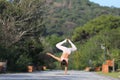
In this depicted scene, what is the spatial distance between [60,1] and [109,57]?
8104 cm

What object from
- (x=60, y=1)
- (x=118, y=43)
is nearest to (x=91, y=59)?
(x=118, y=43)

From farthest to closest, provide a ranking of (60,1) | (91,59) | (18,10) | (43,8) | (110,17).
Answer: (60,1) → (110,17) → (91,59) → (43,8) → (18,10)

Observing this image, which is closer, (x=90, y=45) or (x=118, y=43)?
(x=118, y=43)

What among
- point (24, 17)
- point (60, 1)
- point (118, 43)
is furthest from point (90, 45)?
point (60, 1)

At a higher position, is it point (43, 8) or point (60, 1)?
point (60, 1)

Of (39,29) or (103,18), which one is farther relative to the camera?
(103,18)

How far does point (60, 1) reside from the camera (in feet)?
478

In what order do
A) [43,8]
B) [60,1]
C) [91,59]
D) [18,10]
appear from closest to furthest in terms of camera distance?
[18,10]
[43,8]
[91,59]
[60,1]

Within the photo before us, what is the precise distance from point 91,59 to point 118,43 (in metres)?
7.41

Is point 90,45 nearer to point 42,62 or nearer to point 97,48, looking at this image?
point 97,48

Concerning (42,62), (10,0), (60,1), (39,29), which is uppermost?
(60,1)

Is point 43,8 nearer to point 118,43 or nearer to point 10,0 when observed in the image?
point 10,0

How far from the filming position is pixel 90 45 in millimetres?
71938

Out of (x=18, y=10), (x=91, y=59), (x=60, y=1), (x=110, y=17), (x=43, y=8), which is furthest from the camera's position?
(x=60, y=1)
